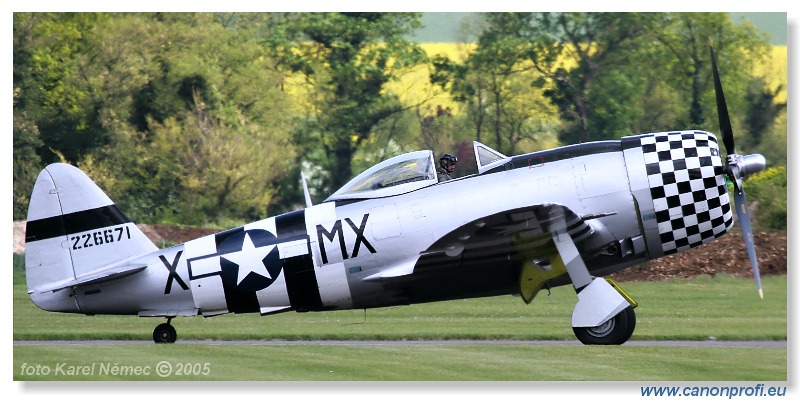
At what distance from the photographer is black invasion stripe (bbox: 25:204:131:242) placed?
12.1 meters

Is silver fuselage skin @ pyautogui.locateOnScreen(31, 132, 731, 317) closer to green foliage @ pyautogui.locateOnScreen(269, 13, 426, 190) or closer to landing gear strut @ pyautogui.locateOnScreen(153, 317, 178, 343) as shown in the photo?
landing gear strut @ pyautogui.locateOnScreen(153, 317, 178, 343)

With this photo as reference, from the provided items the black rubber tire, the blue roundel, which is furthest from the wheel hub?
the black rubber tire

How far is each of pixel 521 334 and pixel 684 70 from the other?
290 inches

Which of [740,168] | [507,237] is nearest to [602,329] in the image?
[507,237]

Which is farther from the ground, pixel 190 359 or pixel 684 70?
pixel 684 70

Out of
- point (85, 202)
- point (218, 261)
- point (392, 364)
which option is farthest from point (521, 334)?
point (85, 202)

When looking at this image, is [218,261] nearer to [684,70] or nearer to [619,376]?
[619,376]

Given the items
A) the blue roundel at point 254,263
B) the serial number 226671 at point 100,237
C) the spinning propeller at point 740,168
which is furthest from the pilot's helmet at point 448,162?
the serial number 226671 at point 100,237

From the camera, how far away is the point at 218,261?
11.7 m

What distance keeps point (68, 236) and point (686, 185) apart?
6.92m

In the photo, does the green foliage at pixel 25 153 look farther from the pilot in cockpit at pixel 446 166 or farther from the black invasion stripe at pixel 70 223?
the pilot in cockpit at pixel 446 166

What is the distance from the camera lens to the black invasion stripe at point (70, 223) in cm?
1211

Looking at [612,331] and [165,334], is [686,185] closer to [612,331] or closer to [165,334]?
[612,331]

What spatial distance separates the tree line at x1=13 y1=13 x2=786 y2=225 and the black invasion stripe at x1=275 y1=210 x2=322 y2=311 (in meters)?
6.18
